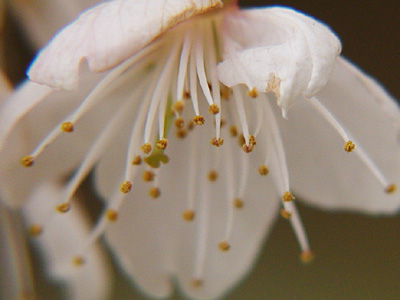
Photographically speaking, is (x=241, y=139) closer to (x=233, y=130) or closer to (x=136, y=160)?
(x=233, y=130)

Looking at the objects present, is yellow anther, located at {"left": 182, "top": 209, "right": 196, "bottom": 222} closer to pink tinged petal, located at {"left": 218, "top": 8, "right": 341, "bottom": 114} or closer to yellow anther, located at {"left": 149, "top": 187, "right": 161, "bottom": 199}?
yellow anther, located at {"left": 149, "top": 187, "right": 161, "bottom": 199}

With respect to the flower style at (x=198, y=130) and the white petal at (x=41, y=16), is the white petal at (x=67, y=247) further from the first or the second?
the white petal at (x=41, y=16)

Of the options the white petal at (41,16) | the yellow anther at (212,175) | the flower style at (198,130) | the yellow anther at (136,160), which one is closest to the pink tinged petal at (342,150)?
the flower style at (198,130)

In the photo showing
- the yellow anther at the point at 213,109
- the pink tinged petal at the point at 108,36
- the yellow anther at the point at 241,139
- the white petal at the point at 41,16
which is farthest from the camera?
the white petal at the point at 41,16

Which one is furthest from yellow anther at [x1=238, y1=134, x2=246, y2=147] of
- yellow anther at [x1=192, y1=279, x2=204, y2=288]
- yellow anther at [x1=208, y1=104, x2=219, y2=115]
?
yellow anther at [x1=192, y1=279, x2=204, y2=288]

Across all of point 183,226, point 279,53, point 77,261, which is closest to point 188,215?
point 183,226

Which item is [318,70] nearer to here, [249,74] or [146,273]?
[249,74]

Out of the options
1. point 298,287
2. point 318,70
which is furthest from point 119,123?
point 298,287

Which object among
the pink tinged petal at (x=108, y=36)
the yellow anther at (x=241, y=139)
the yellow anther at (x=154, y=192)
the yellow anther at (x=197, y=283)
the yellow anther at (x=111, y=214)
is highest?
the pink tinged petal at (x=108, y=36)
